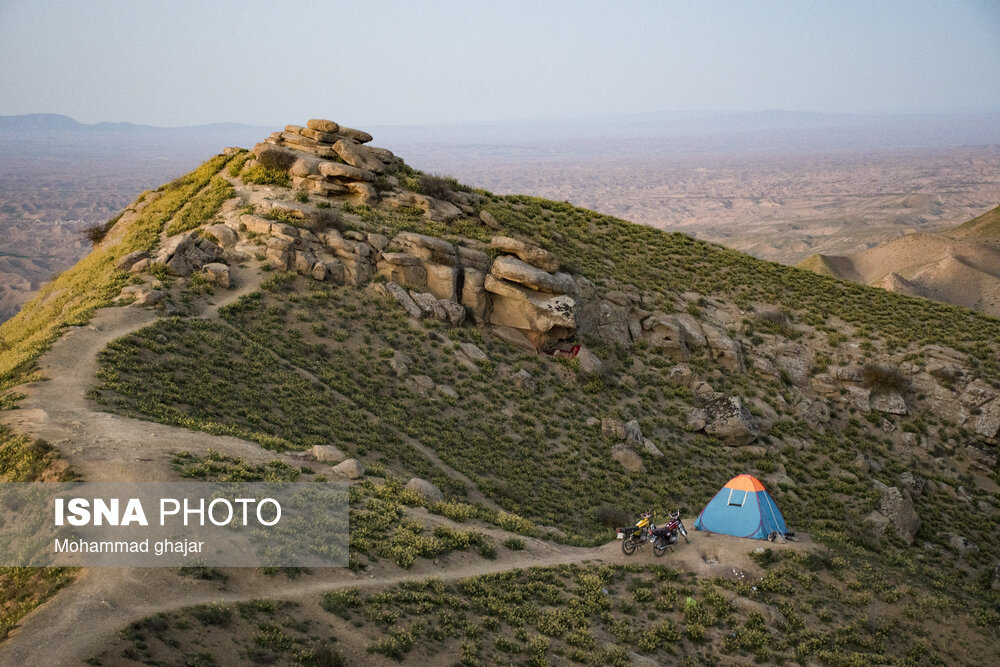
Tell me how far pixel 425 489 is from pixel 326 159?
1110 inches

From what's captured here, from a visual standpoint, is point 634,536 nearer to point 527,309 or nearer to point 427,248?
point 527,309

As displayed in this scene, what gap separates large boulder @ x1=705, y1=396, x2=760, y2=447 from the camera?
32.5 meters

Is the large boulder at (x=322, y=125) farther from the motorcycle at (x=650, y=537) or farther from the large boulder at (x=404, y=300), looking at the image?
the motorcycle at (x=650, y=537)

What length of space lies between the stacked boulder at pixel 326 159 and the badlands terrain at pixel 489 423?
0.24 metres

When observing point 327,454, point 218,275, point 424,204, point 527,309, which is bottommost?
point 327,454

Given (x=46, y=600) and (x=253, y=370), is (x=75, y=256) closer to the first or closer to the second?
(x=253, y=370)

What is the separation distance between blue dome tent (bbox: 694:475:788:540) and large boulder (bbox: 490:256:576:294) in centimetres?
1635

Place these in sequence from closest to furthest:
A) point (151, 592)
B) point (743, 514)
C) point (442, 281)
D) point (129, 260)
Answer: point (151, 592) < point (743, 514) < point (129, 260) < point (442, 281)

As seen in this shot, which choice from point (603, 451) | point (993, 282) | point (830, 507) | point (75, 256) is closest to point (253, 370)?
point (603, 451)

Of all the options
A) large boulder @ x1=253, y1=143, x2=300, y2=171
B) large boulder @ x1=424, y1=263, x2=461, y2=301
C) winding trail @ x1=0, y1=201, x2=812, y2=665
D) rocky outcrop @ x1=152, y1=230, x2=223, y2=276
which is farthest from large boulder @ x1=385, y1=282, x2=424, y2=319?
large boulder @ x1=253, y1=143, x2=300, y2=171

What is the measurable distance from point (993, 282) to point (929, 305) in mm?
56916

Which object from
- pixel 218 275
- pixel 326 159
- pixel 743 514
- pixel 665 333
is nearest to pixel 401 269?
pixel 218 275

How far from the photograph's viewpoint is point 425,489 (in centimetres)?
2095

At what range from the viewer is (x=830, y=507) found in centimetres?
2958
